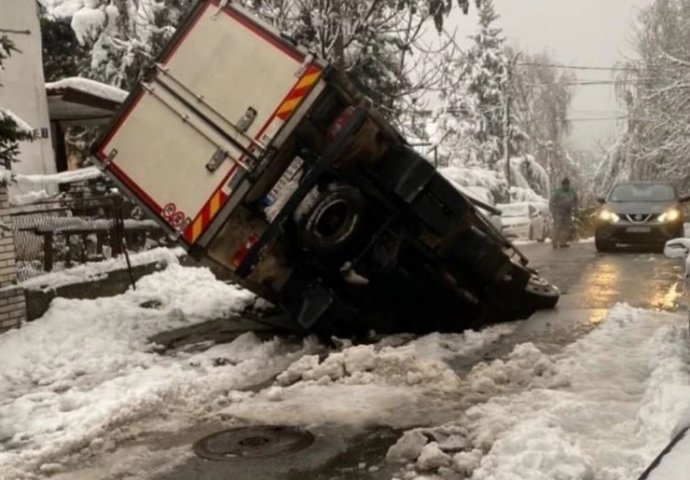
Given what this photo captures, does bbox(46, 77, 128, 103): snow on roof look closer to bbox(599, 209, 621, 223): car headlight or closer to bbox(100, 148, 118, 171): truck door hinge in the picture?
bbox(100, 148, 118, 171): truck door hinge

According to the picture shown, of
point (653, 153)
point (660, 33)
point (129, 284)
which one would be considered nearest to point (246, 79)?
point (129, 284)

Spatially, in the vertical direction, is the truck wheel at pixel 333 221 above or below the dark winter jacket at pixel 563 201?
below

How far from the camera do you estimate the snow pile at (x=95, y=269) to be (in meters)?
9.82

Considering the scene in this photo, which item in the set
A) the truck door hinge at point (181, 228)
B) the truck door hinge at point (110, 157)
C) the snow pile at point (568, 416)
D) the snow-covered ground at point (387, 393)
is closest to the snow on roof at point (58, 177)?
the snow-covered ground at point (387, 393)

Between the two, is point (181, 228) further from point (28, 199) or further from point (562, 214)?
point (562, 214)

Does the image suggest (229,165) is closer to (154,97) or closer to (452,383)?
(154,97)

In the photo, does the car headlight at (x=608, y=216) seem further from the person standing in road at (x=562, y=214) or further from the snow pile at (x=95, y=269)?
the snow pile at (x=95, y=269)

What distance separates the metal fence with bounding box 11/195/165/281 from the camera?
9.95 m

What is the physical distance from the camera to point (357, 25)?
16.6m

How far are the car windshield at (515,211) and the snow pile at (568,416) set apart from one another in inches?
702

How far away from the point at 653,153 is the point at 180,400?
2963cm

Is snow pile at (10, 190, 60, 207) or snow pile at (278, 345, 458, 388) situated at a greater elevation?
snow pile at (278, 345, 458, 388)

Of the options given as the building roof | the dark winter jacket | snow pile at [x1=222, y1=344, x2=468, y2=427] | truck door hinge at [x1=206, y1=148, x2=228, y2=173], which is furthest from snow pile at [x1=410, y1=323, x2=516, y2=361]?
the dark winter jacket

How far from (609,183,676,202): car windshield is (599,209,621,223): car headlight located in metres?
0.81
